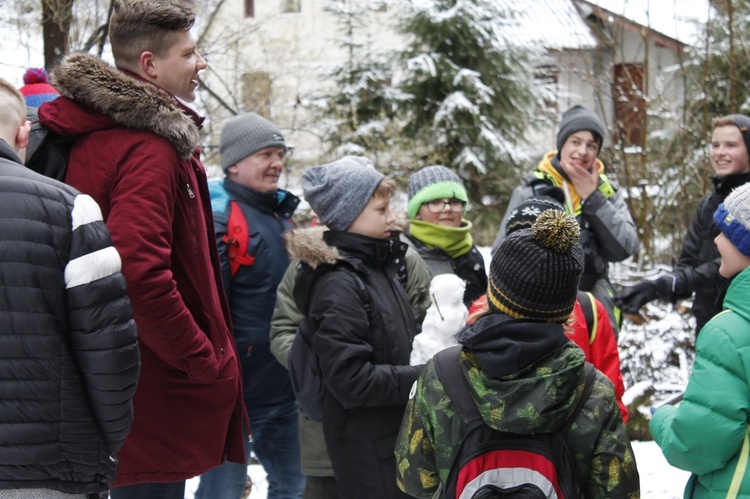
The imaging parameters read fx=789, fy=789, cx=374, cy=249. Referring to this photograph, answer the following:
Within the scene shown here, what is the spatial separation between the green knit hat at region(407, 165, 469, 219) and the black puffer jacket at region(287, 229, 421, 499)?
995mm

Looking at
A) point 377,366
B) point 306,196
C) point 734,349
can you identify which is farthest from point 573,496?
point 306,196

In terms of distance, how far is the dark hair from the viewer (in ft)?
9.50

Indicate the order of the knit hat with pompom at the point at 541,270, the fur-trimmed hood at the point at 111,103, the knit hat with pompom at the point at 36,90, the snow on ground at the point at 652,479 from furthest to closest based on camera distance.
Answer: the snow on ground at the point at 652,479 < the knit hat with pompom at the point at 36,90 < the fur-trimmed hood at the point at 111,103 < the knit hat with pompom at the point at 541,270

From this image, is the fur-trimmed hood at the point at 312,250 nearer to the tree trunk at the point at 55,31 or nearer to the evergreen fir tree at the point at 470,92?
the tree trunk at the point at 55,31

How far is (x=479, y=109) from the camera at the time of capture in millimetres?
15023

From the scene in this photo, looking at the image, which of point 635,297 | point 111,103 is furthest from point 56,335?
point 635,297

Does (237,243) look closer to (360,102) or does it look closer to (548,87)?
(360,102)

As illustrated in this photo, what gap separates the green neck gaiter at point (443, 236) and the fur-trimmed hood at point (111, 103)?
1.74 meters

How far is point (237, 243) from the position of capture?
4047 millimetres

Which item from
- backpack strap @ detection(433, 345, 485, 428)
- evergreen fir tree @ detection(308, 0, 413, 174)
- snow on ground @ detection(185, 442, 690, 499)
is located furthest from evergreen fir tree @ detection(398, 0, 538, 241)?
backpack strap @ detection(433, 345, 485, 428)

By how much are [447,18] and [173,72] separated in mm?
12216

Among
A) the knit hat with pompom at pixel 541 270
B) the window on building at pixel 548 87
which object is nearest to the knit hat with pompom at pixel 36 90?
the knit hat with pompom at pixel 541 270

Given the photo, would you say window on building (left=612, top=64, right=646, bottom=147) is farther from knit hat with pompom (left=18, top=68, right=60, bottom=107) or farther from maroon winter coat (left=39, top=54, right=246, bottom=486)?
maroon winter coat (left=39, top=54, right=246, bottom=486)

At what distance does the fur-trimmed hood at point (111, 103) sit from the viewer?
2715 millimetres
